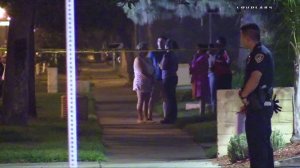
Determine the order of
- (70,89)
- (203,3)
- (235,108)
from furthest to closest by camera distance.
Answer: (203,3) → (235,108) → (70,89)

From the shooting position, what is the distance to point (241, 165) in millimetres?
10461

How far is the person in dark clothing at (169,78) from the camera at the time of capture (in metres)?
17.1

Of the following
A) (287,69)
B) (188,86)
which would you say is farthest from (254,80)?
(188,86)

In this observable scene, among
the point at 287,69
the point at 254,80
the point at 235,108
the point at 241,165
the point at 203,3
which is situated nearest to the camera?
the point at 254,80

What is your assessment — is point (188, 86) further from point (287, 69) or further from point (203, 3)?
point (287, 69)

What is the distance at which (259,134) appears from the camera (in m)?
8.19

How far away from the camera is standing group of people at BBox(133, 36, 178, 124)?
16938 mm

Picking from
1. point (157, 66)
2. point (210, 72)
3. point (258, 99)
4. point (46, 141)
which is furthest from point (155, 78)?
point (258, 99)

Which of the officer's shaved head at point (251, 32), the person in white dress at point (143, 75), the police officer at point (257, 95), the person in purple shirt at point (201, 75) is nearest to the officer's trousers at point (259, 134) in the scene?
the police officer at point (257, 95)

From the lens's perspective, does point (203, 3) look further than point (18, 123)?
Yes

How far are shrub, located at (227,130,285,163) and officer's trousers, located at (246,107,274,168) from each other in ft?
7.36

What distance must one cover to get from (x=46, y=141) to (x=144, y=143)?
70.8 inches

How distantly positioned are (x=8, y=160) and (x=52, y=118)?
6.91m

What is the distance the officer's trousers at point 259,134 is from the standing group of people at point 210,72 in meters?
9.03
